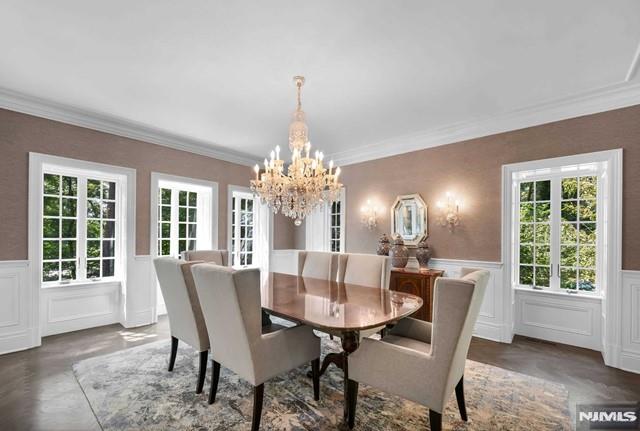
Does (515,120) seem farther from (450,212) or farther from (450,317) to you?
(450,317)

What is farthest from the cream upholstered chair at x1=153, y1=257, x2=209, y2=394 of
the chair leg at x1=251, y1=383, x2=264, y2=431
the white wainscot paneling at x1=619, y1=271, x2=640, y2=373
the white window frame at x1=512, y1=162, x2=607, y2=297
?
the white wainscot paneling at x1=619, y1=271, x2=640, y2=373

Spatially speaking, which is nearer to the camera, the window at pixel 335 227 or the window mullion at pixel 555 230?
the window mullion at pixel 555 230

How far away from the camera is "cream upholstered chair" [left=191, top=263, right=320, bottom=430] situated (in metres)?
1.86

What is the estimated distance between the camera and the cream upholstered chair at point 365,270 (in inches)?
124

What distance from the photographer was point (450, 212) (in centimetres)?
406

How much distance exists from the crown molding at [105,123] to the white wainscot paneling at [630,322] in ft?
17.6

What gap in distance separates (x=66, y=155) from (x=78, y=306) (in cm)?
190

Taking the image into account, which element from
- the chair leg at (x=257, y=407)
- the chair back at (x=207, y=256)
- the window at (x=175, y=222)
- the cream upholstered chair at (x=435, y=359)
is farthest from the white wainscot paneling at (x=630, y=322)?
the window at (x=175, y=222)

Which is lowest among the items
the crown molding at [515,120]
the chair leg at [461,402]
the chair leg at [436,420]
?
the chair leg at [461,402]

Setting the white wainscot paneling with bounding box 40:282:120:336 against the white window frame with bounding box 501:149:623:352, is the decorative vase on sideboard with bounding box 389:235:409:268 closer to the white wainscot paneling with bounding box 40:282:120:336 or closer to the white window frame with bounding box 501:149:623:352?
the white window frame with bounding box 501:149:623:352

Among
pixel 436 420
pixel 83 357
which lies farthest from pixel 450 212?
pixel 83 357

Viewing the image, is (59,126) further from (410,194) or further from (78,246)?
(410,194)

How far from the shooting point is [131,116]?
12.3 feet

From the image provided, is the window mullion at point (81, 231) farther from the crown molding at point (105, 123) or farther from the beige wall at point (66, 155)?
the crown molding at point (105, 123)
